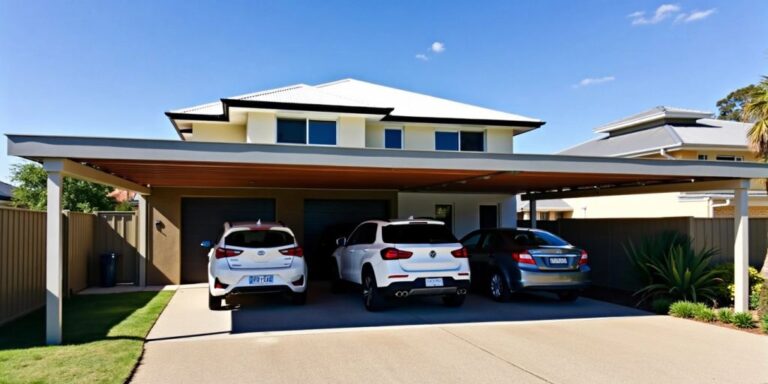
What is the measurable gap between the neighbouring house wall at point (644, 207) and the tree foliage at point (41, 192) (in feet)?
77.7

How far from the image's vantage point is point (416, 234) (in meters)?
9.58

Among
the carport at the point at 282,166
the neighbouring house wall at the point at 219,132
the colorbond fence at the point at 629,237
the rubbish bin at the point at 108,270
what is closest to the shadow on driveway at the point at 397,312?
the colorbond fence at the point at 629,237

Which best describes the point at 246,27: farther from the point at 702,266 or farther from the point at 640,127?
the point at 640,127

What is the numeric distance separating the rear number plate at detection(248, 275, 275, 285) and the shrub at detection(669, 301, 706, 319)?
729 centimetres

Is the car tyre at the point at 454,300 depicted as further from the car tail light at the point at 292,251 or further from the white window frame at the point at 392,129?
the white window frame at the point at 392,129

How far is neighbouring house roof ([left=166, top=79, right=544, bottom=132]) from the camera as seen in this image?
16.0 meters

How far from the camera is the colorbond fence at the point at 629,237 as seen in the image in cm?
1162

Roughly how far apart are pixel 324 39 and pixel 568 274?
11529mm

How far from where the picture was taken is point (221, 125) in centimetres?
1764

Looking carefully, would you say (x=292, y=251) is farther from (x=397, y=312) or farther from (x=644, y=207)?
(x=644, y=207)

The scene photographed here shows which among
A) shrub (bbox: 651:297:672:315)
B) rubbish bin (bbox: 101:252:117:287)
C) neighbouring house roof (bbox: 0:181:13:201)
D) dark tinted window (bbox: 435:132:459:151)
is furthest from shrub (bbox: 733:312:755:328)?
neighbouring house roof (bbox: 0:181:13:201)

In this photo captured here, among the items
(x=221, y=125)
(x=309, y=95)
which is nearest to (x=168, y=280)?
(x=221, y=125)

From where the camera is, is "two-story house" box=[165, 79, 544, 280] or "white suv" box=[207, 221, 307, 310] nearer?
"white suv" box=[207, 221, 307, 310]

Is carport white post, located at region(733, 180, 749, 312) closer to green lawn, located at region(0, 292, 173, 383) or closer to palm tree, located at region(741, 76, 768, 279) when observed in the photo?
palm tree, located at region(741, 76, 768, 279)
